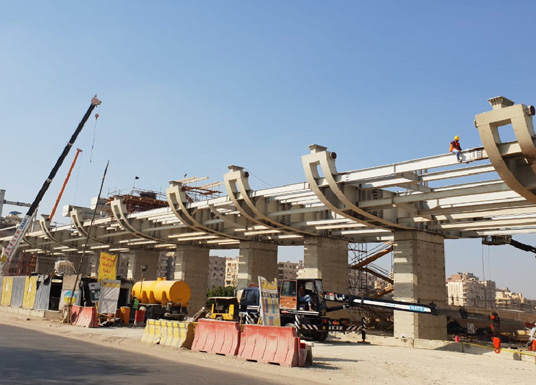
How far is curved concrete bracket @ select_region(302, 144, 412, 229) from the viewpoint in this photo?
1952 cm

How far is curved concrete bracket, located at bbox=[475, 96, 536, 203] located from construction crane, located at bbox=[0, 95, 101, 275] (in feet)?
158

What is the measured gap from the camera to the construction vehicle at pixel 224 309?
81.0 feet

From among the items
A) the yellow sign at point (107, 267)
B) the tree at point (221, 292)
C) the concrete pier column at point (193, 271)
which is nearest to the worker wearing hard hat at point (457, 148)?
the yellow sign at point (107, 267)

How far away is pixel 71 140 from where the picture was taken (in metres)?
57.9

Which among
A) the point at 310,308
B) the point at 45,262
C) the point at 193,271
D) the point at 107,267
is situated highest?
the point at 45,262

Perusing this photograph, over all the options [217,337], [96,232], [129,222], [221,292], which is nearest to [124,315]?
[129,222]

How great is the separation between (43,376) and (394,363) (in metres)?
10.8

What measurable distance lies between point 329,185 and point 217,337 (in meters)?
7.43

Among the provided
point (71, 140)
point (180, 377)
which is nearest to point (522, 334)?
point (180, 377)

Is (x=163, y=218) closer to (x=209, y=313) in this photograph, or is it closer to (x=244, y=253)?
(x=244, y=253)

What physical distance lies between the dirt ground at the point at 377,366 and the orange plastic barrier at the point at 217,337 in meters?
0.43

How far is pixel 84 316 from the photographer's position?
27.3 meters

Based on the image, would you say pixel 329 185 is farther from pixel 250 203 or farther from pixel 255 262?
pixel 255 262

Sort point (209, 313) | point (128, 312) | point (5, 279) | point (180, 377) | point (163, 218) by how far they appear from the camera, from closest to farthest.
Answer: point (180, 377), point (209, 313), point (128, 312), point (163, 218), point (5, 279)
